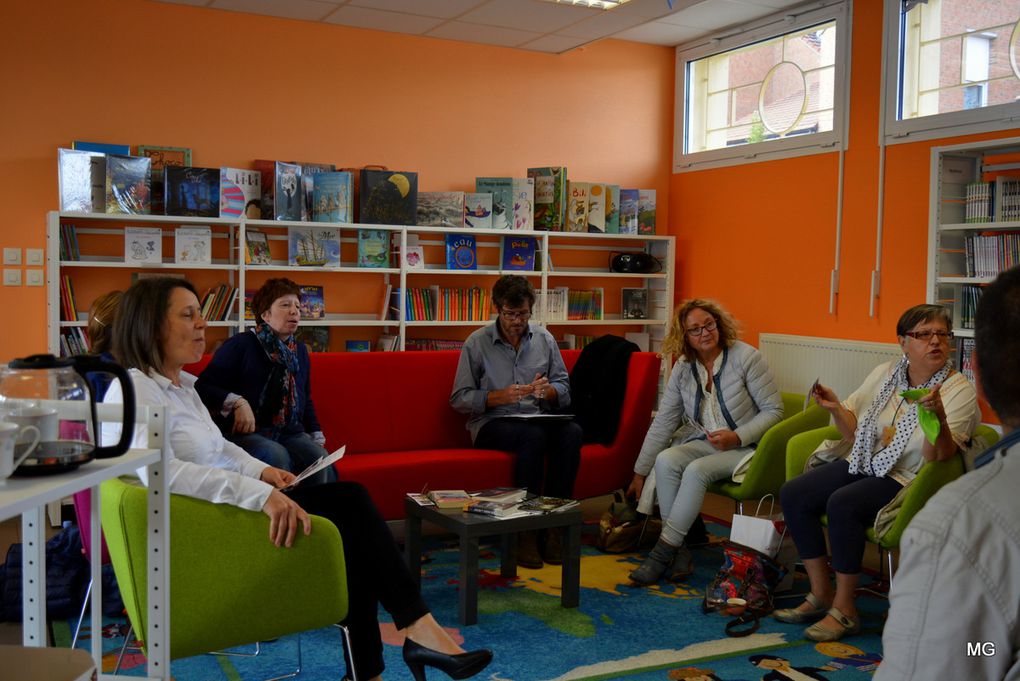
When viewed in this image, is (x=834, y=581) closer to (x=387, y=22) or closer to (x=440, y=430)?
(x=440, y=430)

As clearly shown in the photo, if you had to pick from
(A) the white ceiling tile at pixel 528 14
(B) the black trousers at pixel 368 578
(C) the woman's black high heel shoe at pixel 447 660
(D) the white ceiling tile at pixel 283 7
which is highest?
(D) the white ceiling tile at pixel 283 7

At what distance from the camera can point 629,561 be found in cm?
436

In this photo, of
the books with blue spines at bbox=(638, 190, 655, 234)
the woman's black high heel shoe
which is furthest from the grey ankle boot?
the books with blue spines at bbox=(638, 190, 655, 234)

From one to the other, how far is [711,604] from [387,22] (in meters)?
4.30

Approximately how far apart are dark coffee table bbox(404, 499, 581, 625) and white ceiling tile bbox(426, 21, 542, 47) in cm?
369


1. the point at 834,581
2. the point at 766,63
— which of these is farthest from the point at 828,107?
the point at 834,581

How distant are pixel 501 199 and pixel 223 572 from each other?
457 centimetres

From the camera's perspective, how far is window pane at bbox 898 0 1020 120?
16.9 ft

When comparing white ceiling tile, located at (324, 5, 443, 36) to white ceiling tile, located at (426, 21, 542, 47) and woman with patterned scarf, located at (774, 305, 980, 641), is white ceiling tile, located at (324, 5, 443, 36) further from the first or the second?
woman with patterned scarf, located at (774, 305, 980, 641)

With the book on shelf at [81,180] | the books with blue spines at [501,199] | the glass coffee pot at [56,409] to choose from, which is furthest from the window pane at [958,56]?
the glass coffee pot at [56,409]

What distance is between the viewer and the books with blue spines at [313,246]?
6.16m

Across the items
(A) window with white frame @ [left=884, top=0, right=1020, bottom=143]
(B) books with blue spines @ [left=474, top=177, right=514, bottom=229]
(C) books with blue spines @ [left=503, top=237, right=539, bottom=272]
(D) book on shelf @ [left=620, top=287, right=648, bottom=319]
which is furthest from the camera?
(D) book on shelf @ [left=620, top=287, right=648, bottom=319]

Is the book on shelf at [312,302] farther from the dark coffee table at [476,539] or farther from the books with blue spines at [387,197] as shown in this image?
the dark coffee table at [476,539]

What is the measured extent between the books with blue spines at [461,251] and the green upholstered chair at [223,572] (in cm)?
417
